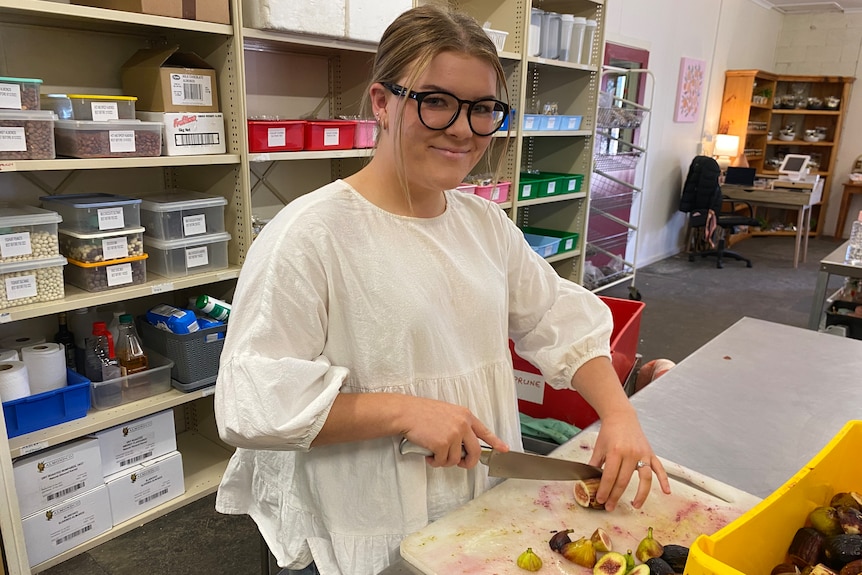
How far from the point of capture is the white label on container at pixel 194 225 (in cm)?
220

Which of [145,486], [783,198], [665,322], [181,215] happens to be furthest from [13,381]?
[783,198]

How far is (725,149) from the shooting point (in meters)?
7.43

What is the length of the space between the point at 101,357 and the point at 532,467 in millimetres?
1739

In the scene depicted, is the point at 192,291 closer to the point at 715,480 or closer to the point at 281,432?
the point at 281,432

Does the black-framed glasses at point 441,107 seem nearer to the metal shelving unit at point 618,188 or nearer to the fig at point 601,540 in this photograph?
the fig at point 601,540

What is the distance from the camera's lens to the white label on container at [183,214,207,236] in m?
2.20

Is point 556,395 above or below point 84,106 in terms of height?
below

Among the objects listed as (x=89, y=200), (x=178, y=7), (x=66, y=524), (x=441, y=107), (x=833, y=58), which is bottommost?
(x=66, y=524)

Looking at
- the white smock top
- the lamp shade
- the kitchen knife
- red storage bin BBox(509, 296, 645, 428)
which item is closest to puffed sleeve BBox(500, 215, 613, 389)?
the white smock top

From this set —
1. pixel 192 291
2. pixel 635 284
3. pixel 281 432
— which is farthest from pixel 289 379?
pixel 635 284

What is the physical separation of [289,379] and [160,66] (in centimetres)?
163

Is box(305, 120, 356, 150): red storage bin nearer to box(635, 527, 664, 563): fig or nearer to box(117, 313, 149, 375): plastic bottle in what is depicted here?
box(117, 313, 149, 375): plastic bottle

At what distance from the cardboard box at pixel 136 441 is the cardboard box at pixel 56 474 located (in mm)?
50

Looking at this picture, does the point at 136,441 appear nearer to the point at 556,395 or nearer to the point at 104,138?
the point at 104,138
